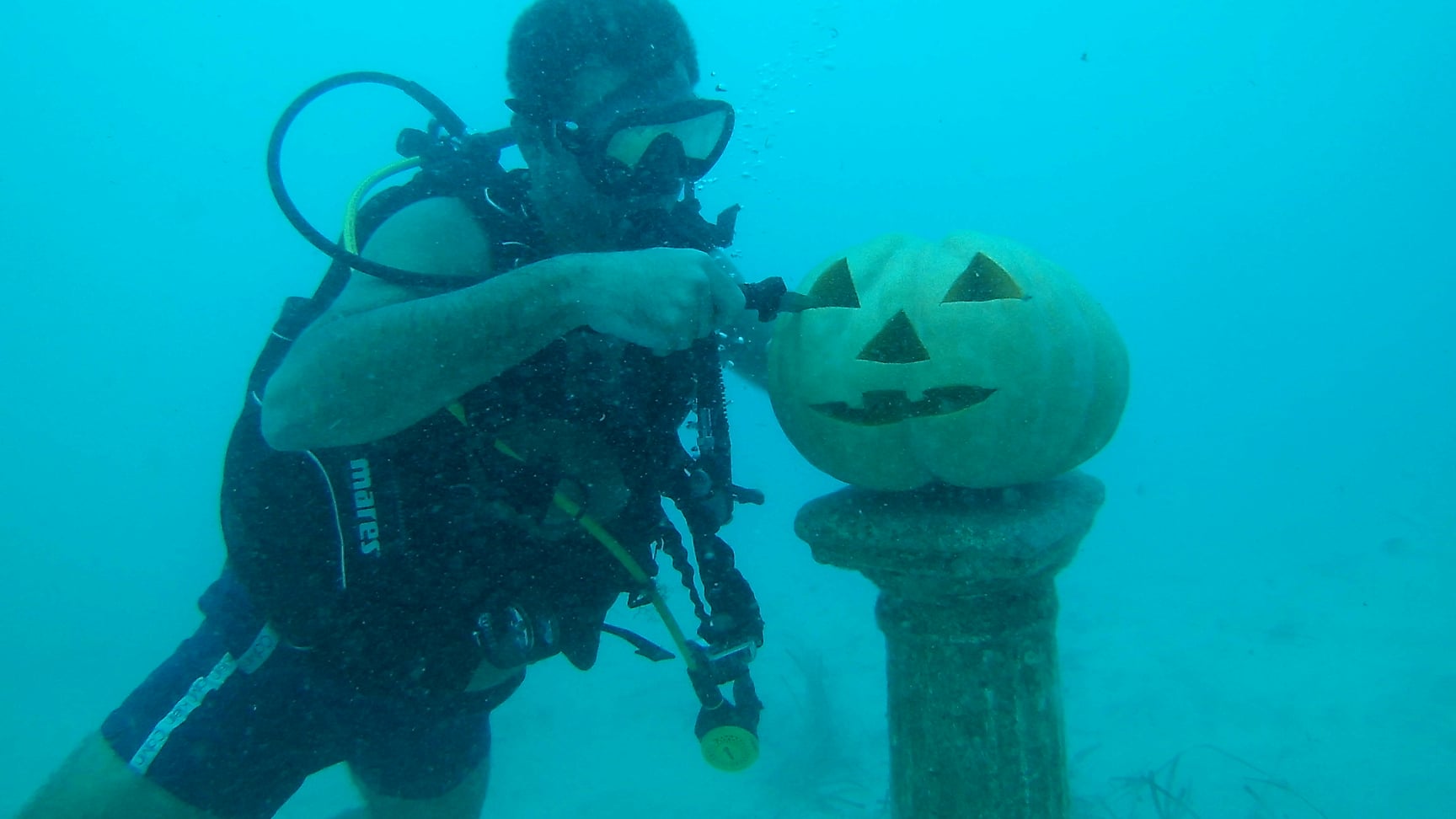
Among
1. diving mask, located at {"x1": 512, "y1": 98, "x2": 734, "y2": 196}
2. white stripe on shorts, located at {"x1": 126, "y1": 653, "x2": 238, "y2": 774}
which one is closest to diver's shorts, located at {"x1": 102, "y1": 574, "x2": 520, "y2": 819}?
white stripe on shorts, located at {"x1": 126, "y1": 653, "x2": 238, "y2": 774}

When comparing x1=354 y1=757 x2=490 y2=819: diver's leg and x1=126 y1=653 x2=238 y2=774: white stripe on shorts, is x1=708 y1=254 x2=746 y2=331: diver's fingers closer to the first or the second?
x1=126 y1=653 x2=238 y2=774: white stripe on shorts

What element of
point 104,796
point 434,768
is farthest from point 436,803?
point 104,796

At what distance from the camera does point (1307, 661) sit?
7.14 meters

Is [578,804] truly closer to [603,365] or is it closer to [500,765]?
[500,765]

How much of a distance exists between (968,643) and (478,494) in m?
1.26

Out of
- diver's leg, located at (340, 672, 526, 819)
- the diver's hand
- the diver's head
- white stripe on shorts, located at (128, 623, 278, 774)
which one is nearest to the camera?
the diver's hand

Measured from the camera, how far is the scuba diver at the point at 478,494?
1.89 meters

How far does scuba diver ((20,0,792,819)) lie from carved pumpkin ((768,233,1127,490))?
24cm

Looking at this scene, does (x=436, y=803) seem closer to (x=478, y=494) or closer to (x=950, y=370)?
(x=478, y=494)

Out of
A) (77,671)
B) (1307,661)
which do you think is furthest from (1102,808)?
(77,671)

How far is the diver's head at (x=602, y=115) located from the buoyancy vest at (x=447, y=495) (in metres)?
0.14

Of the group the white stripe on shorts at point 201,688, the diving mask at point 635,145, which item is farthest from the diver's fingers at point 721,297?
the white stripe on shorts at point 201,688

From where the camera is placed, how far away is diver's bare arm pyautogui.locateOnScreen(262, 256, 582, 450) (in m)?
1.57

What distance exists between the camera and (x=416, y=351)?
157cm
